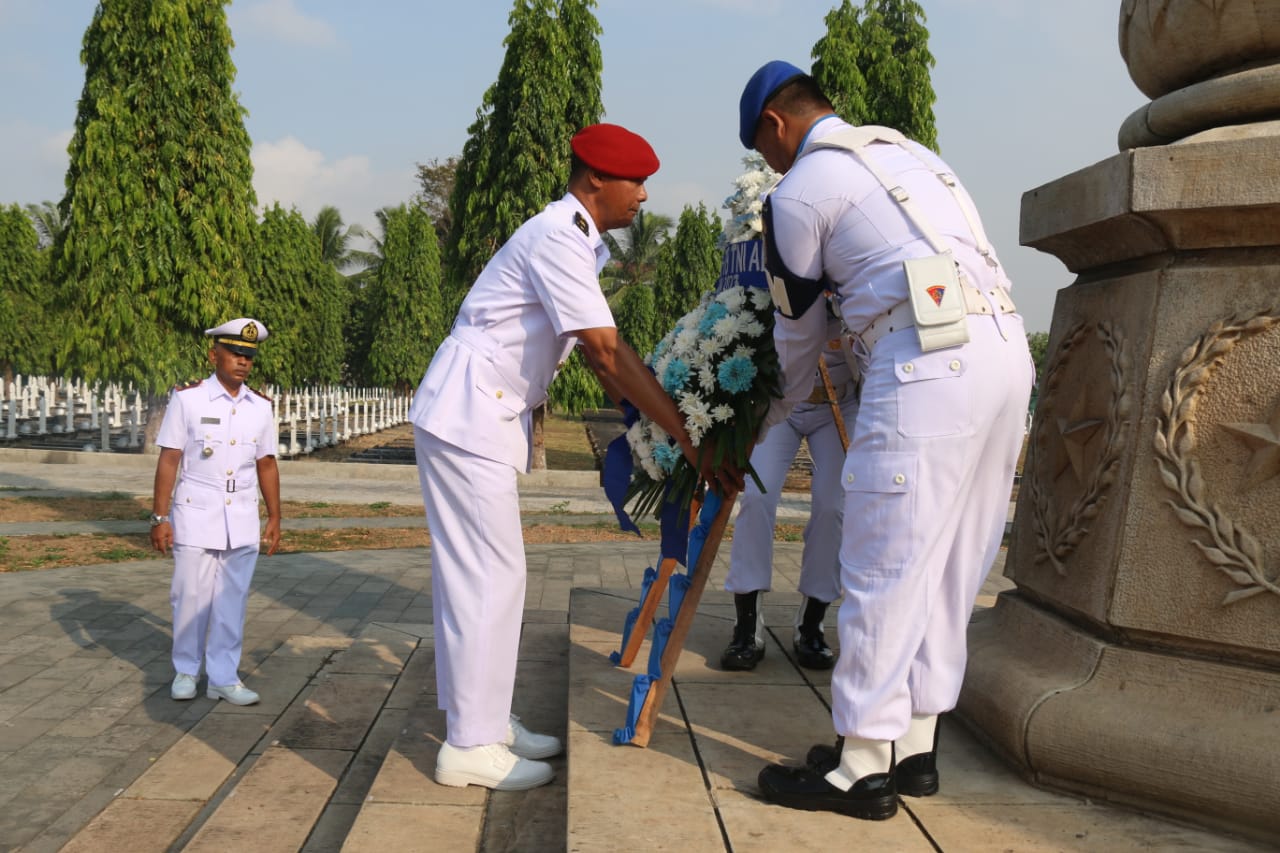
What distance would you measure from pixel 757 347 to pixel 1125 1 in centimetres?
159

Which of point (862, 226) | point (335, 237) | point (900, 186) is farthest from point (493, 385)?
point (335, 237)

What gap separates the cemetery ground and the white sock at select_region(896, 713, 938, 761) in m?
8.11

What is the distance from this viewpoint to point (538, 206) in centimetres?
1989

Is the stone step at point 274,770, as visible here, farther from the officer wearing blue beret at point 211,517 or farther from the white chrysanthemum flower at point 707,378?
the white chrysanthemum flower at point 707,378

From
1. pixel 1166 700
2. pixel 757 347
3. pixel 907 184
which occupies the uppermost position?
pixel 907 184

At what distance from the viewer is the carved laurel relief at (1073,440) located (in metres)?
3.00

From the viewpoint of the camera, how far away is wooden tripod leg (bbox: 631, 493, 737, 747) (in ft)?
10.4

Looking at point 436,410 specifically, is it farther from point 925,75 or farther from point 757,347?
point 925,75

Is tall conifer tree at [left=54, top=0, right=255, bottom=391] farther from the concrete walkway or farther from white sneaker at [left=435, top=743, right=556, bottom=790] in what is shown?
white sneaker at [left=435, top=743, right=556, bottom=790]

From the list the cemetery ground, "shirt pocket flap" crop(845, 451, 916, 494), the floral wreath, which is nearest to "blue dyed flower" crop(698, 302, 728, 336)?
the floral wreath

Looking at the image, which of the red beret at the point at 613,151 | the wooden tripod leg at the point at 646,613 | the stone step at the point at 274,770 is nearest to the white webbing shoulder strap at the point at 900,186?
the red beret at the point at 613,151

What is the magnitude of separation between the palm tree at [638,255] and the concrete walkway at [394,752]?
5098 cm

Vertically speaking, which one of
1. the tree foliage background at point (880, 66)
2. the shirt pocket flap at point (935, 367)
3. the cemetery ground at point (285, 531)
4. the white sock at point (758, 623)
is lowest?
the cemetery ground at point (285, 531)

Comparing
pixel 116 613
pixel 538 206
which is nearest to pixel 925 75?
pixel 538 206
